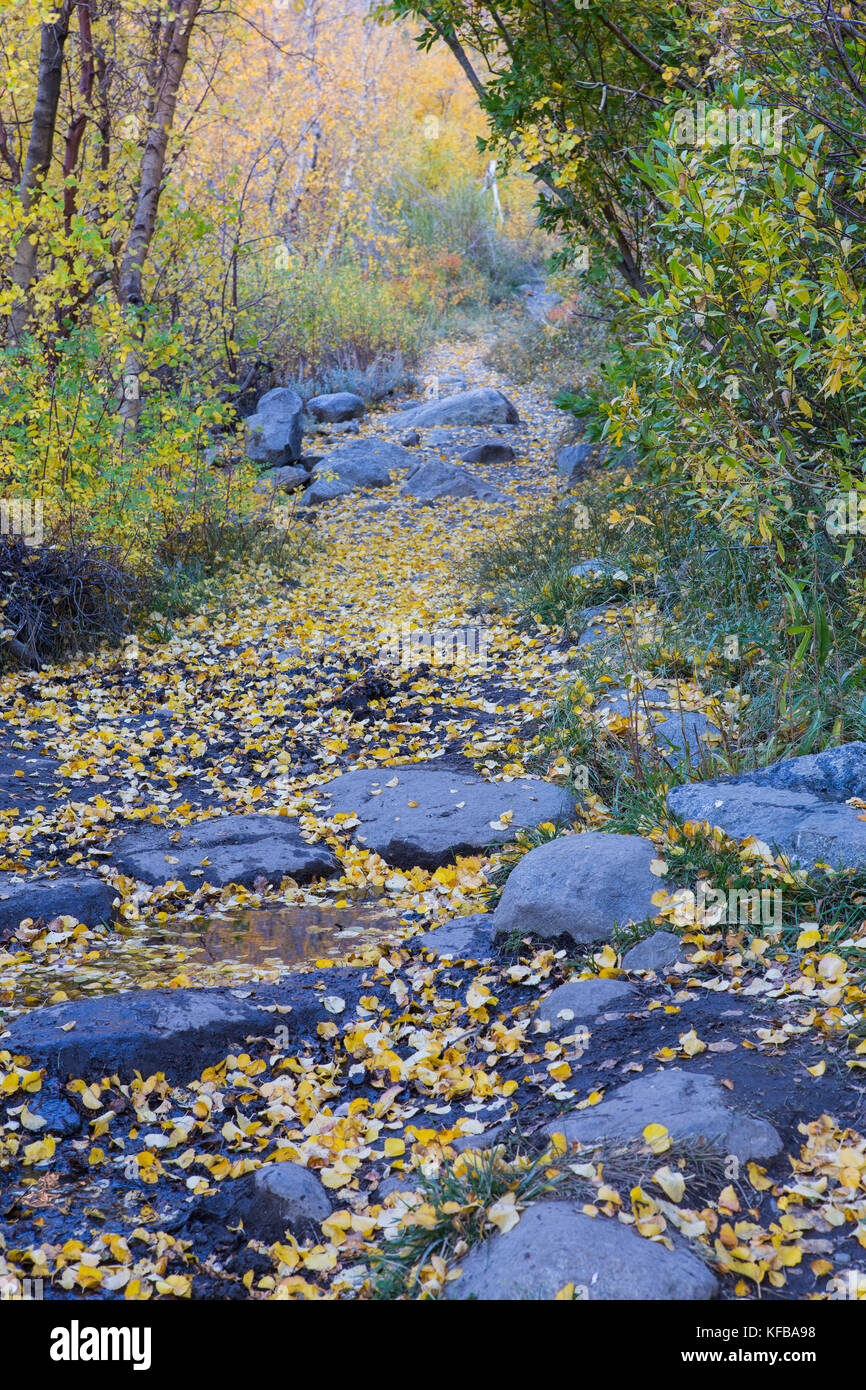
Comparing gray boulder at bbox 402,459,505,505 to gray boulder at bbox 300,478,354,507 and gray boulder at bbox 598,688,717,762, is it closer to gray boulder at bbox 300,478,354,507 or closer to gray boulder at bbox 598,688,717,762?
gray boulder at bbox 300,478,354,507

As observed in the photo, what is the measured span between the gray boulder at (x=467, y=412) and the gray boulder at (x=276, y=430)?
2016 millimetres

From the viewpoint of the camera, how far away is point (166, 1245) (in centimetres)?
227

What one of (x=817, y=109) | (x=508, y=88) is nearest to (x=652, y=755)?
(x=817, y=109)

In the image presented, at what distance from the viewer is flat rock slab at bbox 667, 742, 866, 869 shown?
315 centimetres

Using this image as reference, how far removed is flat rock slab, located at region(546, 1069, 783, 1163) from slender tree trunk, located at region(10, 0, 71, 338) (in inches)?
288

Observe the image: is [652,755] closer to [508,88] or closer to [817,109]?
[817,109]

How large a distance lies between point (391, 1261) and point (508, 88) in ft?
24.1

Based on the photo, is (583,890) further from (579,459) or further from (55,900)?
(579,459)

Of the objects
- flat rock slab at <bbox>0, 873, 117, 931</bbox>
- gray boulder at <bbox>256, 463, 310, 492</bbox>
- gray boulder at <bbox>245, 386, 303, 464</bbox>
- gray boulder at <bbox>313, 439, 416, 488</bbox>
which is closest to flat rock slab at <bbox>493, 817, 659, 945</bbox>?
flat rock slab at <bbox>0, 873, 117, 931</bbox>

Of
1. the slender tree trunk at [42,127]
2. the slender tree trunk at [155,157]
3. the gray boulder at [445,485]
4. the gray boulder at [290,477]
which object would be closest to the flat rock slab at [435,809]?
the slender tree trunk at [155,157]

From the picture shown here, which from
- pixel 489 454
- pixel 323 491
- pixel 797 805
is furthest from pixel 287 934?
pixel 489 454

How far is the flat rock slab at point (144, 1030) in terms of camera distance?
2.89 meters

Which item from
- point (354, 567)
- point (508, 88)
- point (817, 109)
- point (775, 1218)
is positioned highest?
point (508, 88)

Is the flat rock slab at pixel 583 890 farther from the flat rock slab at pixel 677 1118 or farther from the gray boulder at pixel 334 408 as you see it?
the gray boulder at pixel 334 408
